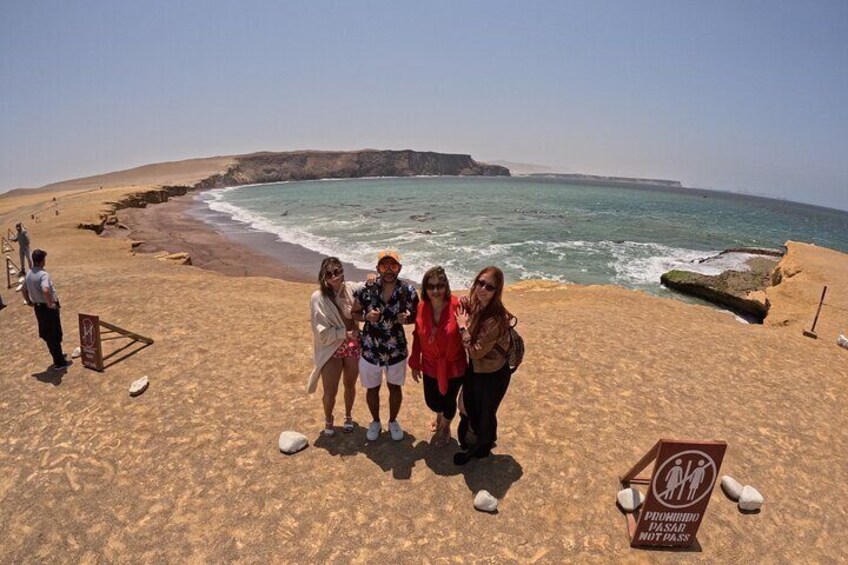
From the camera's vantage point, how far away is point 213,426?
5.71m

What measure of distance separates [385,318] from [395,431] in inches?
69.9

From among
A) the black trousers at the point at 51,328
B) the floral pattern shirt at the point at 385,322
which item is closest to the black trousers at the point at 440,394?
the floral pattern shirt at the point at 385,322

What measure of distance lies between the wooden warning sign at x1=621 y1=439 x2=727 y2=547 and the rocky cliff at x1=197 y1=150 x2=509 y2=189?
392 feet

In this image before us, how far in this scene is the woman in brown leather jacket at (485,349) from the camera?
4211 mm

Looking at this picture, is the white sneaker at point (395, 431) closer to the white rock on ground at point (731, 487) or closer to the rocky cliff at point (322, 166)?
the white rock on ground at point (731, 487)

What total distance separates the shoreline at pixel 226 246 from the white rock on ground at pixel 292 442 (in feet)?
46.4

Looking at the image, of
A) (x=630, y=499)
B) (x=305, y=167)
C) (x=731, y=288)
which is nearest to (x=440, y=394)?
(x=630, y=499)

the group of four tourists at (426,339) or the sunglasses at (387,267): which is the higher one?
the sunglasses at (387,267)

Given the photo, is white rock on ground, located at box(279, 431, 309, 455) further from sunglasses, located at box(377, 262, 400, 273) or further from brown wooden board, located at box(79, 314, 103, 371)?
brown wooden board, located at box(79, 314, 103, 371)

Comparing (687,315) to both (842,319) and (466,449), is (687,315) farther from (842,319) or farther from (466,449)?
(466,449)

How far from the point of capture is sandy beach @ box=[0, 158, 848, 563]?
4129 millimetres

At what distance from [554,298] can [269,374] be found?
10251 mm

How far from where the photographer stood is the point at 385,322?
468 centimetres

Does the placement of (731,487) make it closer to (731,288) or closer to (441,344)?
(441,344)
